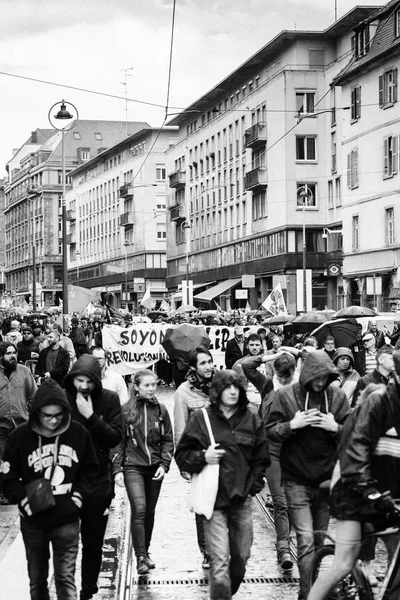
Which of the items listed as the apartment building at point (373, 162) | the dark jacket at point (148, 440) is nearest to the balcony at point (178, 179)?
the apartment building at point (373, 162)

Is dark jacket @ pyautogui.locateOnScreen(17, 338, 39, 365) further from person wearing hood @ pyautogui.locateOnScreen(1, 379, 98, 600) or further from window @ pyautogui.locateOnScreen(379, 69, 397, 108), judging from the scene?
window @ pyautogui.locateOnScreen(379, 69, 397, 108)

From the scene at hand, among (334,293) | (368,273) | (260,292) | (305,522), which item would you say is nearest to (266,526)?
(305,522)

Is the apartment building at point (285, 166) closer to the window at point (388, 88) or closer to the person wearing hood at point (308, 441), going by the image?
the window at point (388, 88)

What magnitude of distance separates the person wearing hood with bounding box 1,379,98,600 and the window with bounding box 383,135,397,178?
139ft

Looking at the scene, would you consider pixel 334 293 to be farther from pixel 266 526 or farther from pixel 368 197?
pixel 266 526

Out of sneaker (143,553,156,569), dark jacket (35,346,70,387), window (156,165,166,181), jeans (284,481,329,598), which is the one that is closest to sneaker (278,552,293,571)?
sneaker (143,553,156,569)

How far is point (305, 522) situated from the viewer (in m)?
8.38

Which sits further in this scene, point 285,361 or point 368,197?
point 368,197

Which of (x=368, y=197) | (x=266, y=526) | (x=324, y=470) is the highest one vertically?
(x=368, y=197)

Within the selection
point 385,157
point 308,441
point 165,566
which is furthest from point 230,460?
point 385,157

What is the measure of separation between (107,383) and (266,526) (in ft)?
6.82

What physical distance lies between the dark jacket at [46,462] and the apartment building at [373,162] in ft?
125

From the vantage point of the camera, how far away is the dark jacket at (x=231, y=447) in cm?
791

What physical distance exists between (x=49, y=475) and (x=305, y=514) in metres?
2.00
